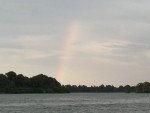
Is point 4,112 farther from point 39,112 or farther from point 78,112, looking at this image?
point 78,112

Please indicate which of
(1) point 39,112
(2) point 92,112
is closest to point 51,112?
(1) point 39,112

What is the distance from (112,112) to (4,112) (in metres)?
22.5

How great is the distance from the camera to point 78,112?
3777 inches

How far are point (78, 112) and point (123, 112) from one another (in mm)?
9392

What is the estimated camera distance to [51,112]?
95312 millimetres

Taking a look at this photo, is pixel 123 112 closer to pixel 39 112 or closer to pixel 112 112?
pixel 112 112

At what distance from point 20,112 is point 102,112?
56.4 ft

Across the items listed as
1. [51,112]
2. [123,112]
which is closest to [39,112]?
[51,112]

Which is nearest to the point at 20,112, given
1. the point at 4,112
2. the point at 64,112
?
the point at 4,112

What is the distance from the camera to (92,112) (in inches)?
3799

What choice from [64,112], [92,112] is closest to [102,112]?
[92,112]

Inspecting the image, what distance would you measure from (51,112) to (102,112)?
422 inches

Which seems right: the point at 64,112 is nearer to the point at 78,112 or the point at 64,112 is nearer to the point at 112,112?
the point at 78,112

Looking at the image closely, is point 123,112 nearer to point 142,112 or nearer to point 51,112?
point 142,112
